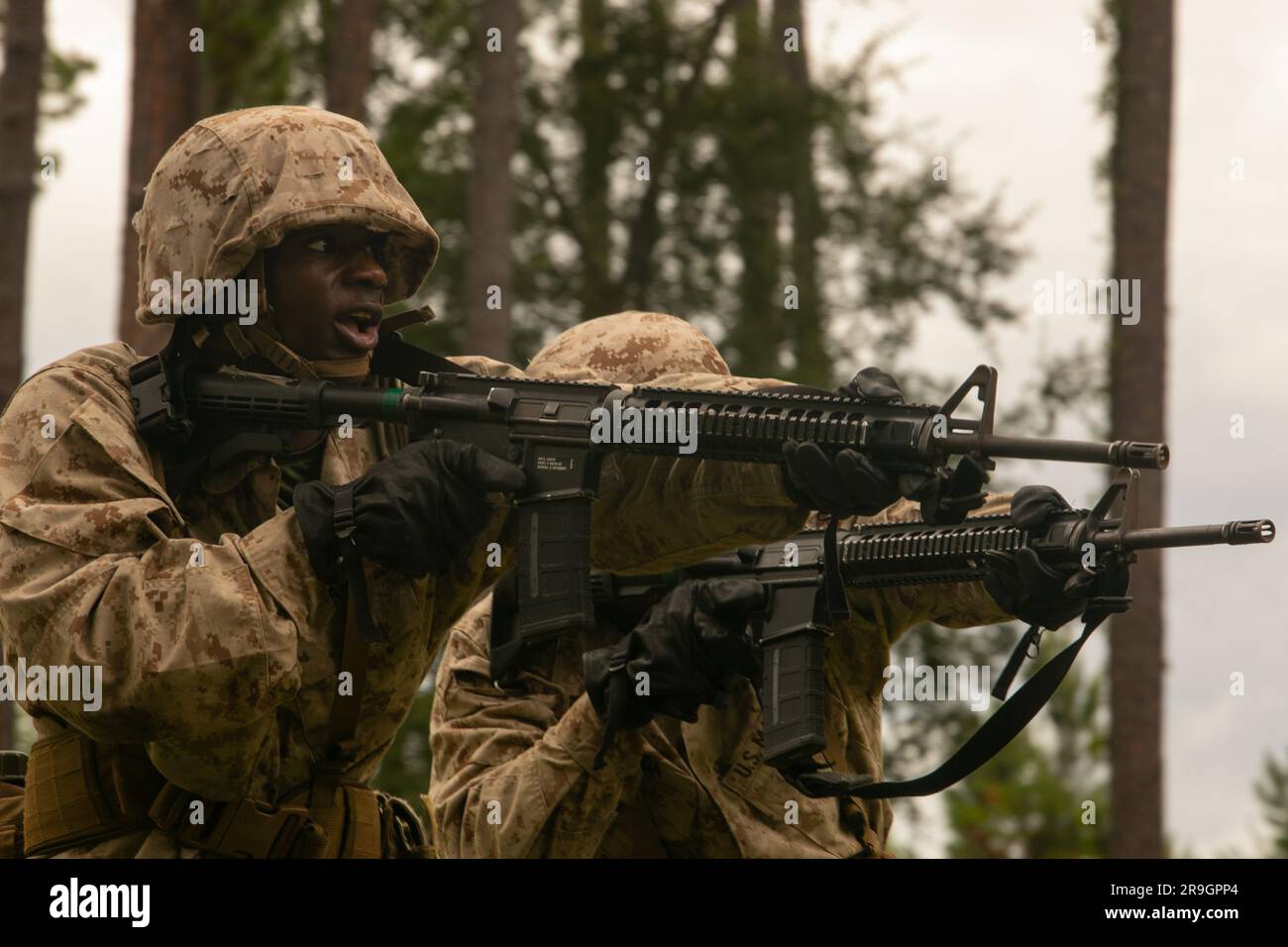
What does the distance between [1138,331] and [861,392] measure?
27.9ft

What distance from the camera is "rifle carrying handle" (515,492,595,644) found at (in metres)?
4.70

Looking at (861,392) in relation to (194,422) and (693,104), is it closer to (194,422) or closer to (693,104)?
(194,422)

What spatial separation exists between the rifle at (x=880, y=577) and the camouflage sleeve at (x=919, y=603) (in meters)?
0.33

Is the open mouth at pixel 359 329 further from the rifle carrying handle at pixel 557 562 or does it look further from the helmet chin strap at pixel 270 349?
the rifle carrying handle at pixel 557 562

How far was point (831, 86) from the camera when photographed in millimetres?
19203

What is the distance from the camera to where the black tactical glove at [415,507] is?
4.44 m

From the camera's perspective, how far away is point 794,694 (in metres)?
5.62

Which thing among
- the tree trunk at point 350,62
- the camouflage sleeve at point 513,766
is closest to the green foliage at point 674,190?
the tree trunk at point 350,62

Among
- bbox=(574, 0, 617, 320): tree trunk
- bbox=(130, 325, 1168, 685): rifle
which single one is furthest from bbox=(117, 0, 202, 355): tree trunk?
bbox=(130, 325, 1168, 685): rifle

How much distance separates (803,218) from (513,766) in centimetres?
1303

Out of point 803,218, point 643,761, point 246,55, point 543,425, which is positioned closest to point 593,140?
point 803,218

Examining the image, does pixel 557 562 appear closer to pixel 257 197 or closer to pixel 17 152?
pixel 257 197

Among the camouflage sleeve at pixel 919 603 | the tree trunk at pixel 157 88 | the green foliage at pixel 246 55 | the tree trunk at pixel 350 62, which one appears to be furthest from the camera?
the green foliage at pixel 246 55

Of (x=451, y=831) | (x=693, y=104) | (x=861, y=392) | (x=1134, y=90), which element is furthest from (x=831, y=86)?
(x=861, y=392)
